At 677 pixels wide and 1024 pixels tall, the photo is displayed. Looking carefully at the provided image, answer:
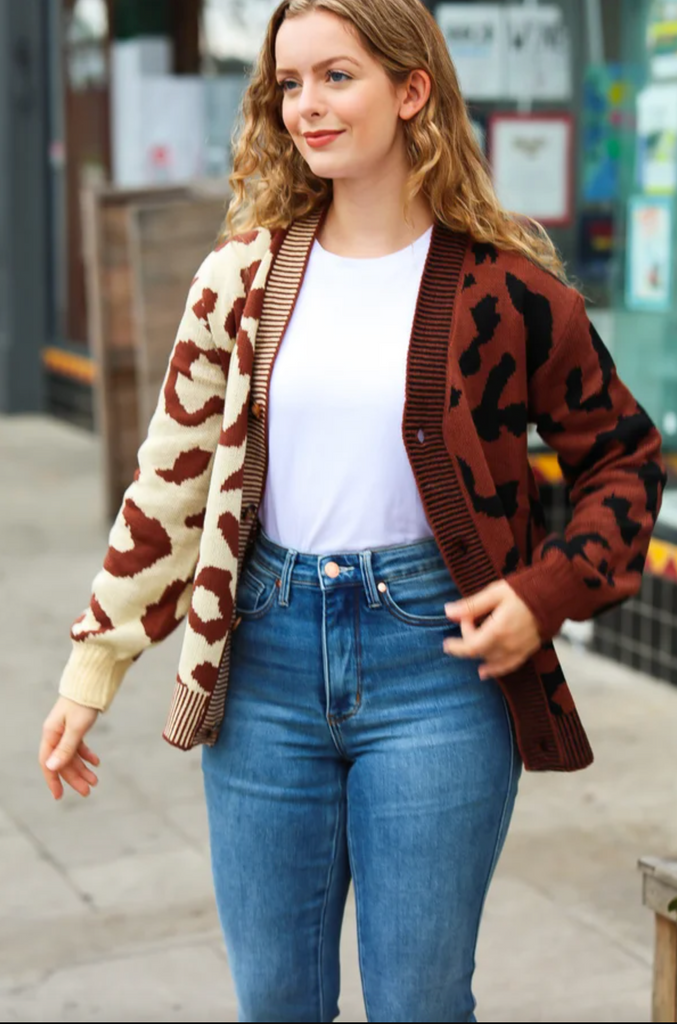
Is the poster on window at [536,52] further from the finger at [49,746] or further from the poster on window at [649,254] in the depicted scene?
the finger at [49,746]

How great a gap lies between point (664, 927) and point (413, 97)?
4.74ft

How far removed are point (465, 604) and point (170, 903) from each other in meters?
2.19

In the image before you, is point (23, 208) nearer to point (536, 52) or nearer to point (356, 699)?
point (536, 52)

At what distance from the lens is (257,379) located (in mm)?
2168

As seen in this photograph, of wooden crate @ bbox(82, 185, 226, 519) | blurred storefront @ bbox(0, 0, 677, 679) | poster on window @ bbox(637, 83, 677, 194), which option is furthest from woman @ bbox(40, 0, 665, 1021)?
wooden crate @ bbox(82, 185, 226, 519)

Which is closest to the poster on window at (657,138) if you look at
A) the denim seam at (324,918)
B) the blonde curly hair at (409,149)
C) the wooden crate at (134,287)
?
the wooden crate at (134,287)

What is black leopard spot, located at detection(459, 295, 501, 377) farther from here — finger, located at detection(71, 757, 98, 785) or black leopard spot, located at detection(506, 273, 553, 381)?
finger, located at detection(71, 757, 98, 785)

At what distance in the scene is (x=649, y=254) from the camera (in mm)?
5836

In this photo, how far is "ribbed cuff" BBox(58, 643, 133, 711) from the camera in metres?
2.29

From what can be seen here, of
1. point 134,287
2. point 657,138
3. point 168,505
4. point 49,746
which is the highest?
point 657,138

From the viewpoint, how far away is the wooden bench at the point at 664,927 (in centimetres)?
269

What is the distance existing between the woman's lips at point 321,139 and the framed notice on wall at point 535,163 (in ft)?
14.4

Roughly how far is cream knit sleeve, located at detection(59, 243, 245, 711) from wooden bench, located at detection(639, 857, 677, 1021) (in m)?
0.97

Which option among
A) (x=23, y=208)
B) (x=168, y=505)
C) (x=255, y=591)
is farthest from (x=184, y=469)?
(x=23, y=208)
